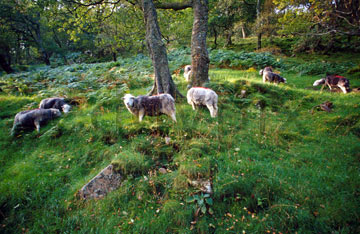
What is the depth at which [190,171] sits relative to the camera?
155 inches

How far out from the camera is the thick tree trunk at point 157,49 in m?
7.09

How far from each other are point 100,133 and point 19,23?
106 ft

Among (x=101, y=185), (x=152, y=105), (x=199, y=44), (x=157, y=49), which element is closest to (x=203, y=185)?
(x=101, y=185)

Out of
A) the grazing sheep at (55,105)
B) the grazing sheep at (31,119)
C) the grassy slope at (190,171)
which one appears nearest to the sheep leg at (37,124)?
the grazing sheep at (31,119)

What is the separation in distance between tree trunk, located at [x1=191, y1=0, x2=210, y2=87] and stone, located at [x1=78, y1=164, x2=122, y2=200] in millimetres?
6312

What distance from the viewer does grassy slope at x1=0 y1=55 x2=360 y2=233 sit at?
313 cm

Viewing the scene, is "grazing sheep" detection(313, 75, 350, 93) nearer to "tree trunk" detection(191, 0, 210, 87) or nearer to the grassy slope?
the grassy slope

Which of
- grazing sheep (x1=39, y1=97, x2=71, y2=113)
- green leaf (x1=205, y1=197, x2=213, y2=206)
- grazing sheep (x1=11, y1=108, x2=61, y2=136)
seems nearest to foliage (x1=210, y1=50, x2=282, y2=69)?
grazing sheep (x1=39, y1=97, x2=71, y2=113)

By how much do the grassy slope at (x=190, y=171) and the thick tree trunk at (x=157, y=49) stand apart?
158cm

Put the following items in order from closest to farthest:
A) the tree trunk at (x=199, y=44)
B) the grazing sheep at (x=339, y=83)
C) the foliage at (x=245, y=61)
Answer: the tree trunk at (x=199, y=44)
the grazing sheep at (x=339, y=83)
the foliage at (x=245, y=61)

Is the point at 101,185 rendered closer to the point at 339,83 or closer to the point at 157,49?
the point at 157,49

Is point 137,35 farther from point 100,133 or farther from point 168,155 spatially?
point 168,155

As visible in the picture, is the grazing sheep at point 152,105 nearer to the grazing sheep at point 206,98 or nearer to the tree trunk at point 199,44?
the grazing sheep at point 206,98

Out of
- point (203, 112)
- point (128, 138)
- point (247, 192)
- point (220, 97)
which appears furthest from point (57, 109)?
point (247, 192)
